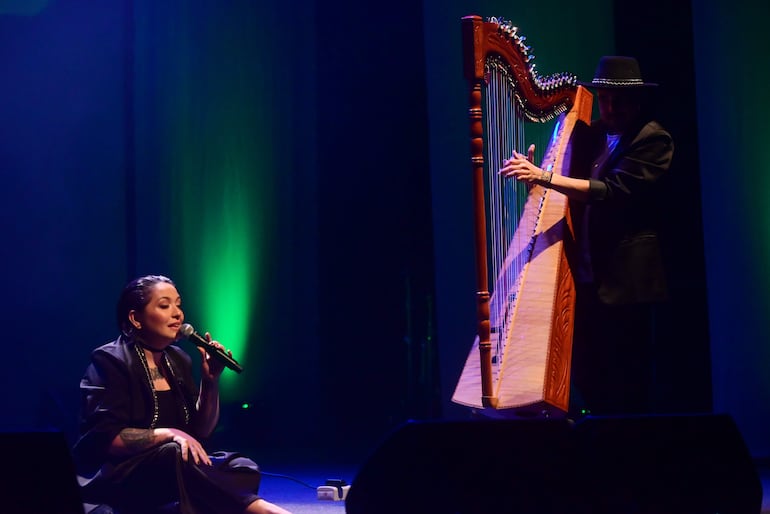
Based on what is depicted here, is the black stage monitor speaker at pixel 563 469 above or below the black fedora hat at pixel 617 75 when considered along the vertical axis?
below

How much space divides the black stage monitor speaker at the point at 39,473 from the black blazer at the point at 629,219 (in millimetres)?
1867

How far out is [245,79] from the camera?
5727mm

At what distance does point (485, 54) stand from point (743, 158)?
2.40 meters

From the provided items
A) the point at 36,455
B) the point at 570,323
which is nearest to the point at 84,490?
the point at 36,455

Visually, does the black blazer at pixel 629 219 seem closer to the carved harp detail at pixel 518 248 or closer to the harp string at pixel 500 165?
the carved harp detail at pixel 518 248

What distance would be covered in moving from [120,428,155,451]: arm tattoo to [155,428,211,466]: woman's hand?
0.03m

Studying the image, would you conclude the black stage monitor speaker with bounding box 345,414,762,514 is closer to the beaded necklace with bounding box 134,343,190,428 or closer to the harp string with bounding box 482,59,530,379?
the beaded necklace with bounding box 134,343,190,428

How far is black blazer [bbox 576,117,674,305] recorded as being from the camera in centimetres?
334

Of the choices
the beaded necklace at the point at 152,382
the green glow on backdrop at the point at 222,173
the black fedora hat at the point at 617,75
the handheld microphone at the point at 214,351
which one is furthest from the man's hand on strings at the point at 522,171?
the green glow on backdrop at the point at 222,173

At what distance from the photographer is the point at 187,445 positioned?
2867mm

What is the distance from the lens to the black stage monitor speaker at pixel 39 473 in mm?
2164

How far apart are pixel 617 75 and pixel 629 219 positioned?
1.63ft

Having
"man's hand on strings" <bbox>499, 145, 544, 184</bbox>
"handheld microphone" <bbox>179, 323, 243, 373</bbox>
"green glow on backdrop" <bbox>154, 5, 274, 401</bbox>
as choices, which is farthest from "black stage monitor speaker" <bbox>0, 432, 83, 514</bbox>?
"green glow on backdrop" <bbox>154, 5, 274, 401</bbox>

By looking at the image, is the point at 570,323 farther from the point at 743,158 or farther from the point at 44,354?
the point at 44,354
